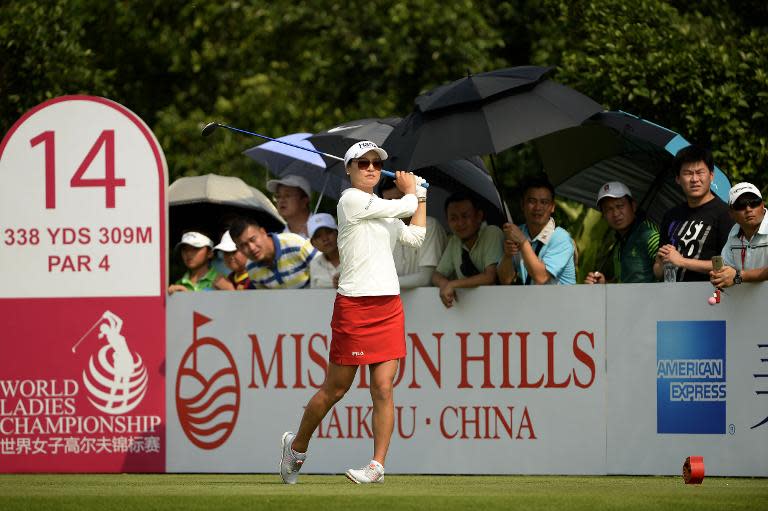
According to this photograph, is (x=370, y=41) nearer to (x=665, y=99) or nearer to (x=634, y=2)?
(x=634, y=2)

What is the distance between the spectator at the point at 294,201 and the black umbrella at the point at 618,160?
209 centimetres

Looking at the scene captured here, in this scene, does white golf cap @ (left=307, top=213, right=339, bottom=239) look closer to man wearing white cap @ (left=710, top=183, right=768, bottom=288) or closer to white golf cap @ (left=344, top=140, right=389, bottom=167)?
white golf cap @ (left=344, top=140, right=389, bottom=167)

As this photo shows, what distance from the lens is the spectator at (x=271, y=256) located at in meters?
11.9

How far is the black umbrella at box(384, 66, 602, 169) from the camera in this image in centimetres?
1048

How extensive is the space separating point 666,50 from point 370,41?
5.52 m

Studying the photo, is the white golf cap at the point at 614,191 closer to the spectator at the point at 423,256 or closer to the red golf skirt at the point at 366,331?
the spectator at the point at 423,256

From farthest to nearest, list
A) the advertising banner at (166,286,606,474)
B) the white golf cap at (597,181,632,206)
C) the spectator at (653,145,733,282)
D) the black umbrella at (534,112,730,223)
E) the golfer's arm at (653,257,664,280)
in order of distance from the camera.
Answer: the black umbrella at (534,112,730,223) < the white golf cap at (597,181,632,206) < the advertising banner at (166,286,606,474) < the golfer's arm at (653,257,664,280) < the spectator at (653,145,733,282)

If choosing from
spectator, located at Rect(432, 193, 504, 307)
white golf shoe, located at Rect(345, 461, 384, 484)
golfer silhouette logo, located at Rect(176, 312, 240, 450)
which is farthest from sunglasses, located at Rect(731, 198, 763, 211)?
golfer silhouette logo, located at Rect(176, 312, 240, 450)

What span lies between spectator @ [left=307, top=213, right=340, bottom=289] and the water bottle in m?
2.51

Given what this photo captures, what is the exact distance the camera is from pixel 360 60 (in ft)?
71.6

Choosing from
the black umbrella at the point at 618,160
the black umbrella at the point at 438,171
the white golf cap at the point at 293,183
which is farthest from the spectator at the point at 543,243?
the white golf cap at the point at 293,183

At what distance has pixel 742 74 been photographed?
54.1 feet

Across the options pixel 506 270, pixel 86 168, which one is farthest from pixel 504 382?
pixel 86 168

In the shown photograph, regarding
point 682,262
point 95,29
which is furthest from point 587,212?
point 95,29
